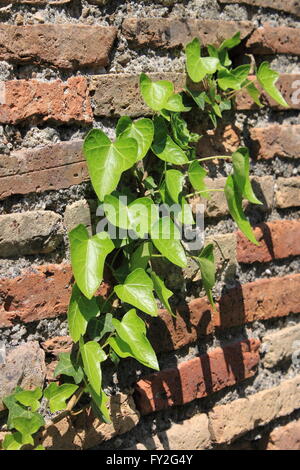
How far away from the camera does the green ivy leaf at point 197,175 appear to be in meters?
1.28

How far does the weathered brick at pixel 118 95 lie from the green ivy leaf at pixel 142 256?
11.3 inches

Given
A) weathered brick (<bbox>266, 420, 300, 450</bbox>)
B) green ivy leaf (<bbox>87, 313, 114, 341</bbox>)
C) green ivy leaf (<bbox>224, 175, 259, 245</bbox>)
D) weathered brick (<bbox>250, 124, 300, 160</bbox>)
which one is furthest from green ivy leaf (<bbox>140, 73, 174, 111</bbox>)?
weathered brick (<bbox>266, 420, 300, 450</bbox>)

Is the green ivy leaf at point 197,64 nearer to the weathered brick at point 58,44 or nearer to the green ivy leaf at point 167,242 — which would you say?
the weathered brick at point 58,44

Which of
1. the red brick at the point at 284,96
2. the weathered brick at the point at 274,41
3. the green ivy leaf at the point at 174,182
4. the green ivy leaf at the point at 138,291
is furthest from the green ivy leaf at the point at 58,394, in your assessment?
the weathered brick at the point at 274,41

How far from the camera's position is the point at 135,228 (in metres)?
1.15

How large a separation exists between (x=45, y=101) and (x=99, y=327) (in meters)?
0.47

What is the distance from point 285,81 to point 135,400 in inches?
34.6

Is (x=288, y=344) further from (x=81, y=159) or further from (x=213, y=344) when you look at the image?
(x=81, y=159)

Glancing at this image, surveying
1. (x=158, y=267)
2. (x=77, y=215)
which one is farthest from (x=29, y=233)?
(x=158, y=267)

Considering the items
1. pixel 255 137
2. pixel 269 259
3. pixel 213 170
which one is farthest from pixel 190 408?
pixel 255 137

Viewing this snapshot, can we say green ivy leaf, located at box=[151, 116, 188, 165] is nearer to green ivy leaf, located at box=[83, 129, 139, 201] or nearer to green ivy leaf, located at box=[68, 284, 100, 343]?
green ivy leaf, located at box=[83, 129, 139, 201]

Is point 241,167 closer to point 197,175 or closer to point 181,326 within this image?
point 197,175

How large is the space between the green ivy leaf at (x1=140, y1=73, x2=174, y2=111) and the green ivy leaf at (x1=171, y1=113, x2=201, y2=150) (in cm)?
6
